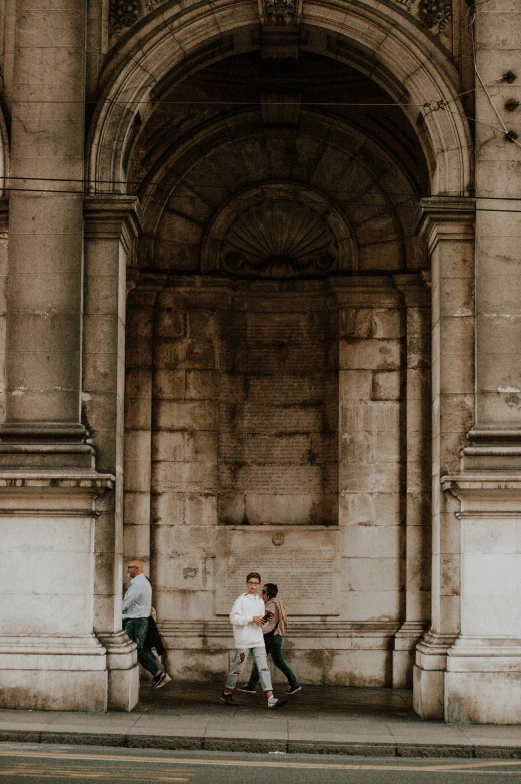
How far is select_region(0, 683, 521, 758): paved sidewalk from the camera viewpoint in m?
14.8

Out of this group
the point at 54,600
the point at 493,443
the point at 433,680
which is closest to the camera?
the point at 54,600

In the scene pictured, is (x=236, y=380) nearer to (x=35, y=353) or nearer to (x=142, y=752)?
(x=35, y=353)

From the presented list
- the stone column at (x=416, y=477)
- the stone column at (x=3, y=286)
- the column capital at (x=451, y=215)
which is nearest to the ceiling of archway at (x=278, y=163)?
the stone column at (x=416, y=477)

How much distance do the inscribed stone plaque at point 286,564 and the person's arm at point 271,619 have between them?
2.07 metres

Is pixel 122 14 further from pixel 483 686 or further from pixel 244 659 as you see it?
pixel 483 686

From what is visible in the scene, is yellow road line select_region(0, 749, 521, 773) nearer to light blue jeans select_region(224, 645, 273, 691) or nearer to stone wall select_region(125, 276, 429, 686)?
light blue jeans select_region(224, 645, 273, 691)

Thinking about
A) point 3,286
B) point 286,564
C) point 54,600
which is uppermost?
point 3,286

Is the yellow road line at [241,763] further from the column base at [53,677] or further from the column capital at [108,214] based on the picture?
the column capital at [108,214]

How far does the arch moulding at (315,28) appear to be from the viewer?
59.8 ft

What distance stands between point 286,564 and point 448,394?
17.3 ft

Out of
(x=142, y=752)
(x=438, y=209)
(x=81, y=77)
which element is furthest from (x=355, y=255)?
(x=142, y=752)

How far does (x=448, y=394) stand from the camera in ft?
58.8

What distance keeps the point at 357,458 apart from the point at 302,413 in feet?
4.29

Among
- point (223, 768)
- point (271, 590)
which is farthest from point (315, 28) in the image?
point (223, 768)
